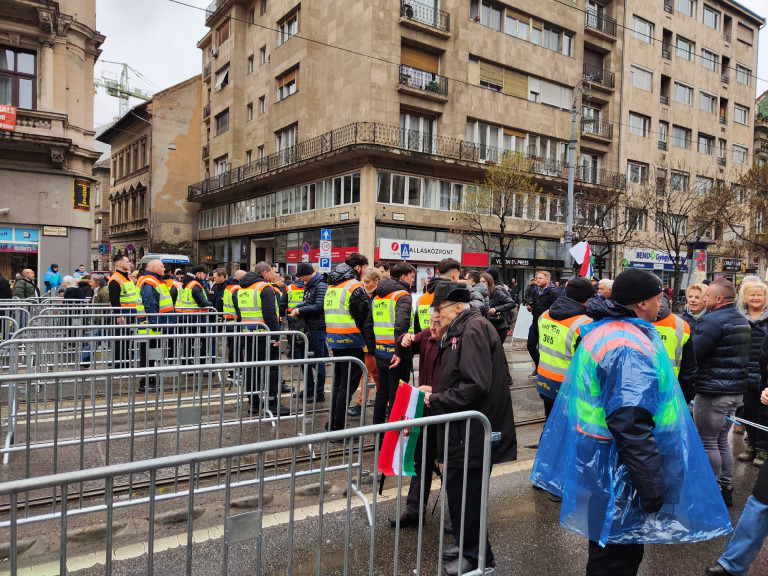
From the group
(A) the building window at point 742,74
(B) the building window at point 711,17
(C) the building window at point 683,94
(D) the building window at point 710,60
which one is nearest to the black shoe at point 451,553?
(C) the building window at point 683,94

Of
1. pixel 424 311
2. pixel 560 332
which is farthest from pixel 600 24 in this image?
pixel 560 332

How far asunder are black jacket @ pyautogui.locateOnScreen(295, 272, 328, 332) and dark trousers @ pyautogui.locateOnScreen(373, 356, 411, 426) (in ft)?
6.44

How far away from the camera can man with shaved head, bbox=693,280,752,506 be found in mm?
4457

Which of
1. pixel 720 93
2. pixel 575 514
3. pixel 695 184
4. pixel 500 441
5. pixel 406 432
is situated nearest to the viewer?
pixel 575 514

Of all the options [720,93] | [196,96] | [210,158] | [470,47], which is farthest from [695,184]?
[196,96]

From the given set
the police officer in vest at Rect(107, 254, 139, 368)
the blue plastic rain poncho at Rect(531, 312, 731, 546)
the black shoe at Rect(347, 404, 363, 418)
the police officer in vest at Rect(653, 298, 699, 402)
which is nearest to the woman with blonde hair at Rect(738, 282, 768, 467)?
the police officer in vest at Rect(653, 298, 699, 402)

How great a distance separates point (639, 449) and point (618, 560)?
672 mm

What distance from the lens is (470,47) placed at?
27.2 meters

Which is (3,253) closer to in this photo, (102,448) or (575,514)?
(102,448)

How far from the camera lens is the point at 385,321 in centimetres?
591

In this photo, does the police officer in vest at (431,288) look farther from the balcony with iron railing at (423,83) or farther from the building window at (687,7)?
the building window at (687,7)

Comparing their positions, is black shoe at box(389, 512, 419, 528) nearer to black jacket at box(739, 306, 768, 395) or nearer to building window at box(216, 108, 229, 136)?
black jacket at box(739, 306, 768, 395)

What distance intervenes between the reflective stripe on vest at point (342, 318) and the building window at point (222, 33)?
1469 inches

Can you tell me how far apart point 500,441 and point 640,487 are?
100 cm
